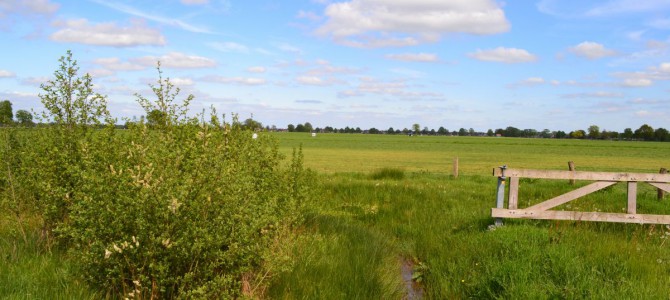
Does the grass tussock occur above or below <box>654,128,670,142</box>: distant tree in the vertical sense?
below

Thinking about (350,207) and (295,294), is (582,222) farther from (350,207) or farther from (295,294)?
(295,294)

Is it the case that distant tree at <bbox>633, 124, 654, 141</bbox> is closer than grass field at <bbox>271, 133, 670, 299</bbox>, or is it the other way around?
grass field at <bbox>271, 133, 670, 299</bbox>

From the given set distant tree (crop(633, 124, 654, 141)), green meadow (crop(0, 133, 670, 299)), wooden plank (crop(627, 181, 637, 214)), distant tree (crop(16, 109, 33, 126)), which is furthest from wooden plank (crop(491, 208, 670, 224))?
distant tree (crop(633, 124, 654, 141))

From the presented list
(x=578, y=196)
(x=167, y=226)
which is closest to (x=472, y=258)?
(x=578, y=196)

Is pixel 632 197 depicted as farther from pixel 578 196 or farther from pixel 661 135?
pixel 661 135

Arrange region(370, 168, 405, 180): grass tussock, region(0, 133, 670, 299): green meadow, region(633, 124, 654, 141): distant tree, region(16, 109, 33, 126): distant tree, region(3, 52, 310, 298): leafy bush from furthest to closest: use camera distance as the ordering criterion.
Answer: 1. region(633, 124, 654, 141): distant tree
2. region(370, 168, 405, 180): grass tussock
3. region(16, 109, 33, 126): distant tree
4. region(0, 133, 670, 299): green meadow
5. region(3, 52, 310, 298): leafy bush

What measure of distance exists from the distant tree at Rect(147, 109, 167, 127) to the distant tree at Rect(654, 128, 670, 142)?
8448 inches

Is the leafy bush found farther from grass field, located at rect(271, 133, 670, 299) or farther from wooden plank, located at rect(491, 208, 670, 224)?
wooden plank, located at rect(491, 208, 670, 224)

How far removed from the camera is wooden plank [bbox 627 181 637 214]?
10688 mm

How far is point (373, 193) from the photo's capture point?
16469mm

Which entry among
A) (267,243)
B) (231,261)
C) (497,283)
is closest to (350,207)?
(497,283)

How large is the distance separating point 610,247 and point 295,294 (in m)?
6.03

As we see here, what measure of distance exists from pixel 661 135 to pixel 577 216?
693 feet

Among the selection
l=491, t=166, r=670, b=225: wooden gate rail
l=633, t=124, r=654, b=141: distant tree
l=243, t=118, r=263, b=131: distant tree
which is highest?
l=633, t=124, r=654, b=141: distant tree
